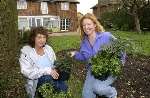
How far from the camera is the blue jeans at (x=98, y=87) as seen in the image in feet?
21.4

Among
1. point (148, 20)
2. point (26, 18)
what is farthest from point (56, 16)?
point (148, 20)

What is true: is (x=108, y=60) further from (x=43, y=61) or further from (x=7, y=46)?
(x=7, y=46)

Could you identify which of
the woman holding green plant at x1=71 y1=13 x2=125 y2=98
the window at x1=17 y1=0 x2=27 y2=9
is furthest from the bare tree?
the woman holding green plant at x1=71 y1=13 x2=125 y2=98

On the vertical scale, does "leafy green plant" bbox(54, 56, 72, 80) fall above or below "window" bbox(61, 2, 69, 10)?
below

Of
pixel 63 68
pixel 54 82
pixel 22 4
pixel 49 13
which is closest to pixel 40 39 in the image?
pixel 63 68

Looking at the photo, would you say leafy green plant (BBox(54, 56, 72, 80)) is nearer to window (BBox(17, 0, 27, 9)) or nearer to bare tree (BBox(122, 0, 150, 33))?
bare tree (BBox(122, 0, 150, 33))

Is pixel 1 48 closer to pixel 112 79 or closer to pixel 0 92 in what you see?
pixel 0 92

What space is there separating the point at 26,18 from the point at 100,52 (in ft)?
159

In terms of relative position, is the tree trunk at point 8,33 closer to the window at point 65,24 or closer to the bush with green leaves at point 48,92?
the bush with green leaves at point 48,92

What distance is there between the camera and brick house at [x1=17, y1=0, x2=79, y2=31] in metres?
54.7

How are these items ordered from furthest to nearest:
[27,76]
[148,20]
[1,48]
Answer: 1. [148,20]
2. [1,48]
3. [27,76]

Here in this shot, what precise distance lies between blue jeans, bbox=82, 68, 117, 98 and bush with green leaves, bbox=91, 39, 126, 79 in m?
0.10

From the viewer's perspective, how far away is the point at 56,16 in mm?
57594

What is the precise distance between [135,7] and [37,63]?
113ft
